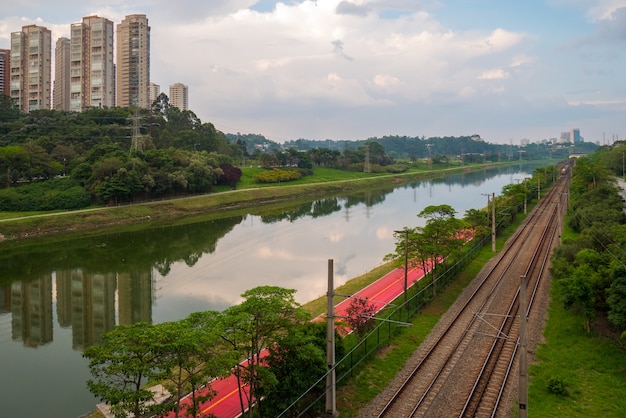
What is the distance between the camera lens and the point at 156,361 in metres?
12.1

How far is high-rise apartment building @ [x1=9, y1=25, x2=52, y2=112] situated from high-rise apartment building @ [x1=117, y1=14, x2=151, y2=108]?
1754cm

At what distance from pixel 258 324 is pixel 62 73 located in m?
132

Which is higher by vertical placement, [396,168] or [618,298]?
[396,168]

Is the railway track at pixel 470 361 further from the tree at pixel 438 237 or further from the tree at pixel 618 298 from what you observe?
the tree at pixel 618 298

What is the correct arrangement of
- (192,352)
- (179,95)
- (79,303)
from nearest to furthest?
1. (192,352)
2. (79,303)
3. (179,95)

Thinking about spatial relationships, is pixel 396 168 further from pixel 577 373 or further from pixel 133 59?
pixel 577 373

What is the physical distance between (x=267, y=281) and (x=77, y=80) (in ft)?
343

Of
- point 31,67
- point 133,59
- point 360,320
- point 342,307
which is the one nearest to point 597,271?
point 360,320

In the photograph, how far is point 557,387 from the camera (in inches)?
650

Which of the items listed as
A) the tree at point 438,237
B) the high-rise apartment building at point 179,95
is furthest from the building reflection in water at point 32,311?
the high-rise apartment building at point 179,95

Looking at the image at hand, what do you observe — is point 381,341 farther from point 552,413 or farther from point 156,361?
point 156,361

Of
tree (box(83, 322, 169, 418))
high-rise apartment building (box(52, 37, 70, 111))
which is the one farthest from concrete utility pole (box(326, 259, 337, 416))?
high-rise apartment building (box(52, 37, 70, 111))

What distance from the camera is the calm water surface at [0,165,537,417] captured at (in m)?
20.2

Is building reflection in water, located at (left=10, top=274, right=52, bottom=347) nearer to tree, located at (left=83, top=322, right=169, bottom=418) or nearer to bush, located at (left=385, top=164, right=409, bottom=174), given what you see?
tree, located at (left=83, top=322, right=169, bottom=418)
